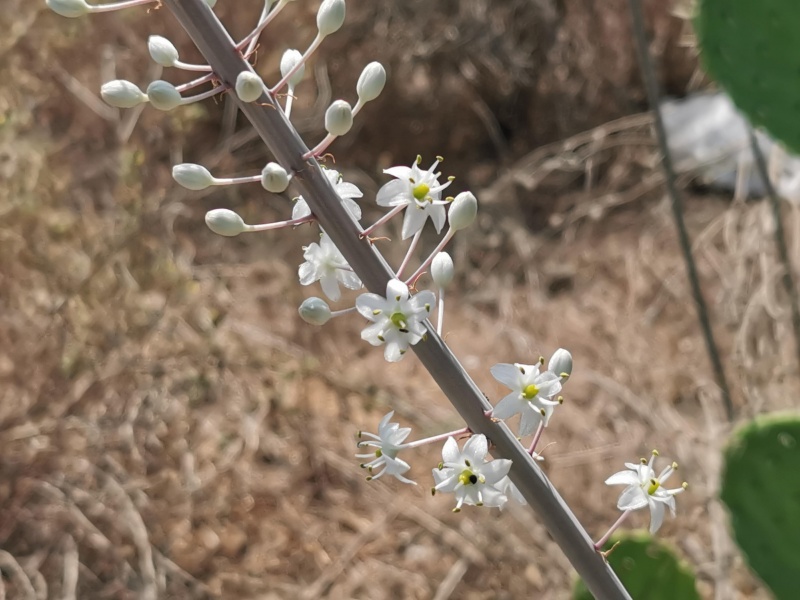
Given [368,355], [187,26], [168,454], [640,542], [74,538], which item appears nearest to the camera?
[187,26]

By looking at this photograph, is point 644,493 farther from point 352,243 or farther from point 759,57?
point 759,57

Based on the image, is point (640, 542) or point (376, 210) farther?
point (376, 210)

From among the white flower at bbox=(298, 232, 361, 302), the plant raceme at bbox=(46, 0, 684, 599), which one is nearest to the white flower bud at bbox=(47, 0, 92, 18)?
the plant raceme at bbox=(46, 0, 684, 599)

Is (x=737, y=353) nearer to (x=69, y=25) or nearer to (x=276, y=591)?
(x=276, y=591)

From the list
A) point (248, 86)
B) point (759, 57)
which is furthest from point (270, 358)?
point (248, 86)

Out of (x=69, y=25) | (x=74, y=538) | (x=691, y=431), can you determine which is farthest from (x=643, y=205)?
(x=74, y=538)

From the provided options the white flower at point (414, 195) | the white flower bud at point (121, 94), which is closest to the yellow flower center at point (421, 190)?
the white flower at point (414, 195)

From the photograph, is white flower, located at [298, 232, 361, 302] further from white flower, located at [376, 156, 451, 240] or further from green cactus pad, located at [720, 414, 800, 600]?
green cactus pad, located at [720, 414, 800, 600]

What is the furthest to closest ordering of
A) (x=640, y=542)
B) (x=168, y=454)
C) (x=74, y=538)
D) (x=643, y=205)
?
(x=643, y=205)
(x=168, y=454)
(x=74, y=538)
(x=640, y=542)
